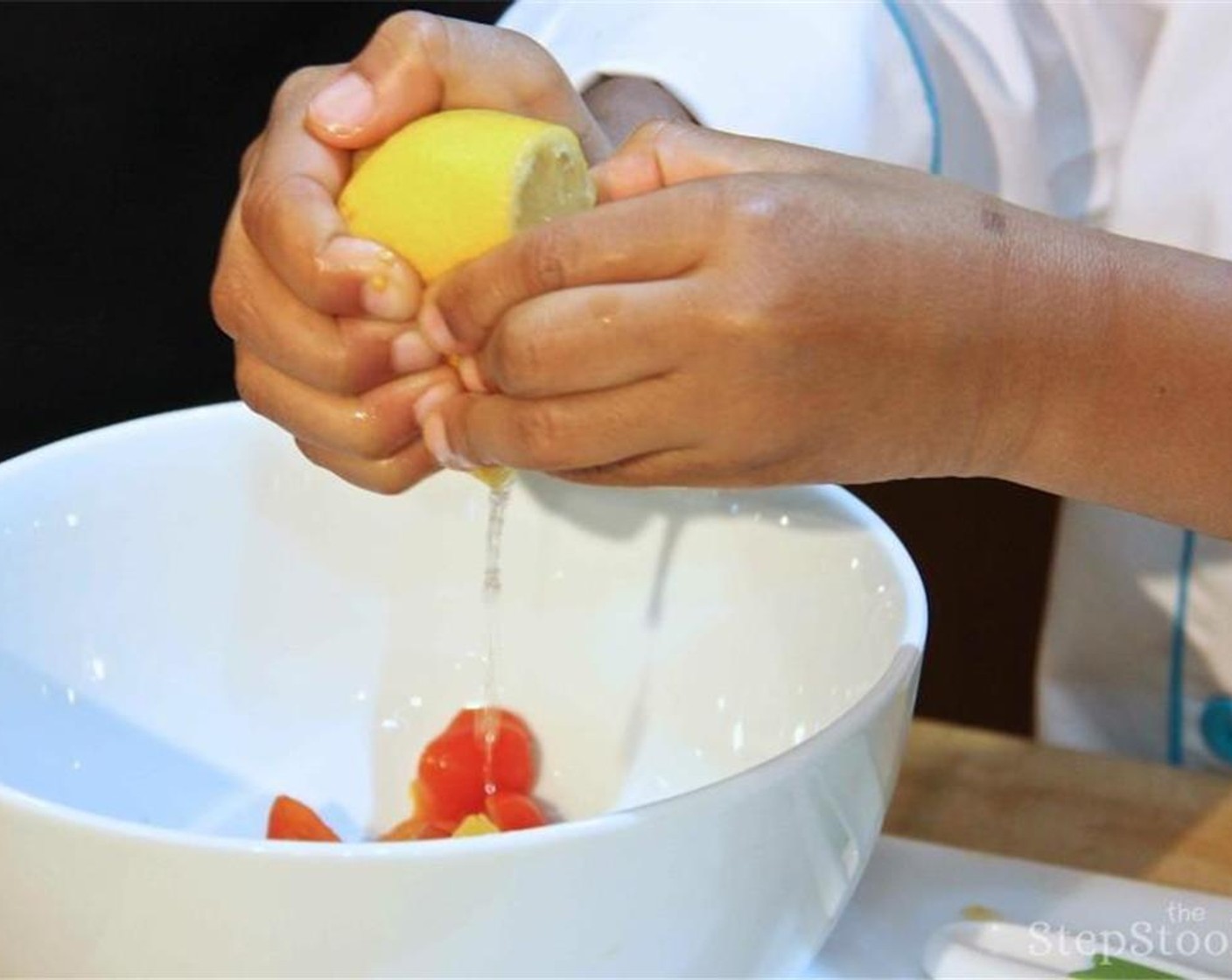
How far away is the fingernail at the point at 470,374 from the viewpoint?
543mm

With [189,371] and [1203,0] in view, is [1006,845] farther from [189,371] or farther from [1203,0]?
[189,371]

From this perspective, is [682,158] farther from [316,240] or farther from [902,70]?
[902,70]

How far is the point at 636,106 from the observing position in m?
0.75

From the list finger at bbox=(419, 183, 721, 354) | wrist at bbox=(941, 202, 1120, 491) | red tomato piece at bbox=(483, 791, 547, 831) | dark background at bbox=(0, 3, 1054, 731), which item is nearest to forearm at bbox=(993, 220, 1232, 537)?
wrist at bbox=(941, 202, 1120, 491)

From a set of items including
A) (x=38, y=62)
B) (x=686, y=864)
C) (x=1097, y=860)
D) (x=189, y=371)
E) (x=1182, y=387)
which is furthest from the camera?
(x=189, y=371)

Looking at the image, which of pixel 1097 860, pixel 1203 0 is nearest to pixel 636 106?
pixel 1203 0

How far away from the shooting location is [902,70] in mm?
799

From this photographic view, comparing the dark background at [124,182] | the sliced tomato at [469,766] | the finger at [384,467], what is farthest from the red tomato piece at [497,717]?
the dark background at [124,182]

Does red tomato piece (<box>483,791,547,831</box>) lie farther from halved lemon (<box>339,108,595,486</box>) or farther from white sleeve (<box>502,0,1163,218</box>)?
white sleeve (<box>502,0,1163,218</box>)

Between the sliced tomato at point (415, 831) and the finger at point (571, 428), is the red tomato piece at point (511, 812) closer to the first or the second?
the sliced tomato at point (415, 831)

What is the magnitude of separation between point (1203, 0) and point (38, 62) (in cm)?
82

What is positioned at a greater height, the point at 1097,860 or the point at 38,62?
the point at 38,62

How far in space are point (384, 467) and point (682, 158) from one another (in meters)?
0.15

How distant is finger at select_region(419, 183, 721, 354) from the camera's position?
0.48 m
